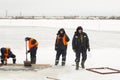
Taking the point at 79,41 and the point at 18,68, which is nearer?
the point at 18,68

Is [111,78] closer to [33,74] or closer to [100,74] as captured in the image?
[100,74]

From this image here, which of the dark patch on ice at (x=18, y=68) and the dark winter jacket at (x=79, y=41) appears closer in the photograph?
the dark patch on ice at (x=18, y=68)

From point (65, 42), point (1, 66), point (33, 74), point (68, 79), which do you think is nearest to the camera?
point (68, 79)

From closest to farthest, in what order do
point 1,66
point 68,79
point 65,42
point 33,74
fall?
point 68,79
point 33,74
point 1,66
point 65,42

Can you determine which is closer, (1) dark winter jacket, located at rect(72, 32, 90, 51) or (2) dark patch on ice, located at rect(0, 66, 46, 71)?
(2) dark patch on ice, located at rect(0, 66, 46, 71)

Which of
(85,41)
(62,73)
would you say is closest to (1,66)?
(62,73)

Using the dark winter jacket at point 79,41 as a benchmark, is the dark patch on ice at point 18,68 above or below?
below

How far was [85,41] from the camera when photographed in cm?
943

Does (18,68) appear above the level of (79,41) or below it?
below

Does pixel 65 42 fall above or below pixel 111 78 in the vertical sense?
above

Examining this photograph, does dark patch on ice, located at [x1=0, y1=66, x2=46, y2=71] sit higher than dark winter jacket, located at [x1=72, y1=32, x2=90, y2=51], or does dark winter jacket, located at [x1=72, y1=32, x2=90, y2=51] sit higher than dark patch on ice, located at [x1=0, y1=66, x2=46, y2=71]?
dark winter jacket, located at [x1=72, y1=32, x2=90, y2=51]

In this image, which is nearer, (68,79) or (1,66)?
(68,79)

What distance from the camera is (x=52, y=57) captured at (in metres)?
12.2

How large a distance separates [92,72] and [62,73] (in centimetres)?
89
